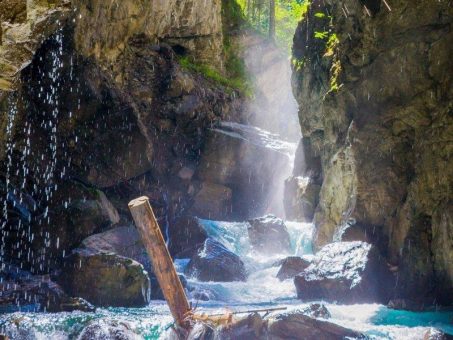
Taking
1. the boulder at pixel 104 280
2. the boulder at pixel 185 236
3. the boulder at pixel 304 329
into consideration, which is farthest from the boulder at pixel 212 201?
the boulder at pixel 304 329

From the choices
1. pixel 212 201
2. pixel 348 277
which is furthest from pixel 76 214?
pixel 212 201

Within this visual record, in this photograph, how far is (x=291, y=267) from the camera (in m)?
15.1

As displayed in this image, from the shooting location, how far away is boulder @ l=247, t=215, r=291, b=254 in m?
18.8

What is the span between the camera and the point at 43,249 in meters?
13.1

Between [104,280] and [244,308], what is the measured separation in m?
3.20

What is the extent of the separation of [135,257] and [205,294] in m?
2.69

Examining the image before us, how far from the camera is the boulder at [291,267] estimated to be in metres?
15.0

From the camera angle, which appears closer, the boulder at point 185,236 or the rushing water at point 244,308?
the rushing water at point 244,308

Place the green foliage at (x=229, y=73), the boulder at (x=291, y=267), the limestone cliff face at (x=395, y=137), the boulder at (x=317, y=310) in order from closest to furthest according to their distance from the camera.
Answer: the boulder at (x=317, y=310)
the limestone cliff face at (x=395, y=137)
the boulder at (x=291, y=267)
the green foliage at (x=229, y=73)

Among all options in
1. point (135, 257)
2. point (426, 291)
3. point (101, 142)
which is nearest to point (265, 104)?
point (101, 142)

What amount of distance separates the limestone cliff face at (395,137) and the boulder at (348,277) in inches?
20.0

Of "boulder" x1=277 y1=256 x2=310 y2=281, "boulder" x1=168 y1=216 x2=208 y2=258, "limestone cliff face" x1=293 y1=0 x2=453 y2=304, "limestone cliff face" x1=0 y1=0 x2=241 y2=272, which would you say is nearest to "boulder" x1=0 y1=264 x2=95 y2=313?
"limestone cliff face" x1=0 y1=0 x2=241 y2=272

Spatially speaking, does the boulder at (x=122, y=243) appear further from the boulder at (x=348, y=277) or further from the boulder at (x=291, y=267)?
the boulder at (x=348, y=277)

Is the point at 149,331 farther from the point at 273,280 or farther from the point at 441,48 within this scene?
the point at 441,48
